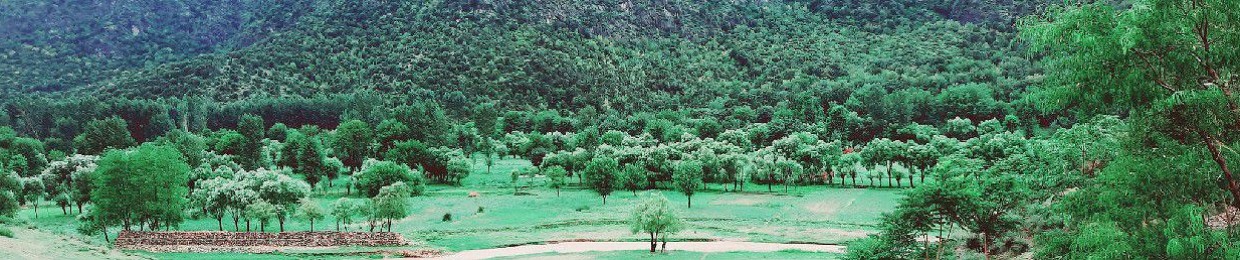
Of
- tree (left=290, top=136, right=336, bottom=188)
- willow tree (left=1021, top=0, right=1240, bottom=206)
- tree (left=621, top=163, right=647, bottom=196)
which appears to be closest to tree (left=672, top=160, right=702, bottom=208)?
tree (left=621, top=163, right=647, bottom=196)

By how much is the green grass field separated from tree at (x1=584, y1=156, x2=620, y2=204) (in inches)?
48.9

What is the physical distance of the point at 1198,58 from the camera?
17.6 m

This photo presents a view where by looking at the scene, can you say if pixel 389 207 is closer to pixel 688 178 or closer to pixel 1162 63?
pixel 688 178

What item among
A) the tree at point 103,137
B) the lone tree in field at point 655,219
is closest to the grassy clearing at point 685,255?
the lone tree in field at point 655,219

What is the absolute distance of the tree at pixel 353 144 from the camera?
13675cm

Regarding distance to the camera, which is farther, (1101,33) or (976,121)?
(976,121)

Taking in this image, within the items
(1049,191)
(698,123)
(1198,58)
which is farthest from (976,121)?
(1198,58)

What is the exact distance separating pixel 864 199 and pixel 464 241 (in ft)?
148

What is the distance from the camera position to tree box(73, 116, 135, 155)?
142 meters

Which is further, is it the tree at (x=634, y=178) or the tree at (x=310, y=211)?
the tree at (x=634, y=178)

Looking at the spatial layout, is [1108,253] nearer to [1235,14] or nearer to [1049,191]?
[1235,14]

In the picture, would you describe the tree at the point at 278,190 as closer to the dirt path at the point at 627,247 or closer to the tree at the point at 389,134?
the dirt path at the point at 627,247

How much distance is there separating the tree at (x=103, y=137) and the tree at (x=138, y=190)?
275ft

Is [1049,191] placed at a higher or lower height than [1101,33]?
lower
